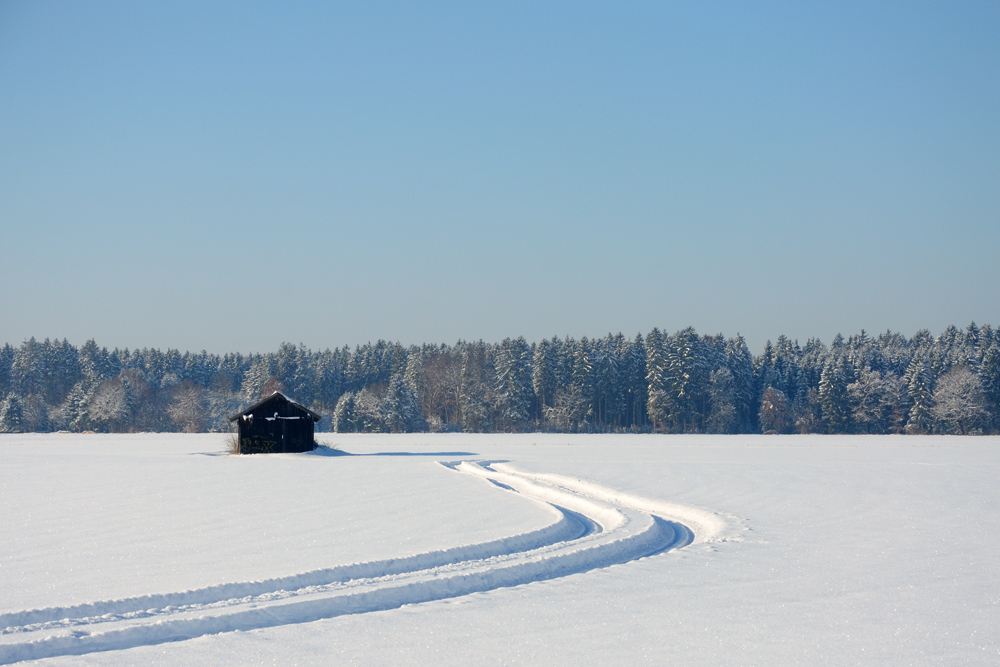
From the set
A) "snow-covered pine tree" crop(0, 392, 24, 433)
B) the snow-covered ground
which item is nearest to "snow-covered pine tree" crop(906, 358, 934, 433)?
the snow-covered ground

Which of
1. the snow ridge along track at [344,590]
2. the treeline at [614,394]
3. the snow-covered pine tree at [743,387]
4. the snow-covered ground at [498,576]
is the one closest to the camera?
the snow-covered ground at [498,576]

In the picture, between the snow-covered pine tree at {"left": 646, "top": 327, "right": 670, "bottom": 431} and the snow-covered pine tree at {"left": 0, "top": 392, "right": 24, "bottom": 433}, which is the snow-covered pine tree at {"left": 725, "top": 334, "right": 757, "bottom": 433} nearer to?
the snow-covered pine tree at {"left": 646, "top": 327, "right": 670, "bottom": 431}

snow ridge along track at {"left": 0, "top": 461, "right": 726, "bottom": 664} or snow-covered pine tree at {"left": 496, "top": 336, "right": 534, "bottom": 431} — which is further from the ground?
snow-covered pine tree at {"left": 496, "top": 336, "right": 534, "bottom": 431}

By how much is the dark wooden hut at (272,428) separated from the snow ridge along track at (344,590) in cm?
3454

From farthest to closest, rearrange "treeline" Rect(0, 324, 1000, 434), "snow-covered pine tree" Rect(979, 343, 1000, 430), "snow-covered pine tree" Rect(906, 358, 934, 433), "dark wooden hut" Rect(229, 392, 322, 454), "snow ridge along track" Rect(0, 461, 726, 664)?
1. "treeline" Rect(0, 324, 1000, 434)
2. "snow-covered pine tree" Rect(979, 343, 1000, 430)
3. "snow-covered pine tree" Rect(906, 358, 934, 433)
4. "dark wooden hut" Rect(229, 392, 322, 454)
5. "snow ridge along track" Rect(0, 461, 726, 664)

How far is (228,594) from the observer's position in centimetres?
1133

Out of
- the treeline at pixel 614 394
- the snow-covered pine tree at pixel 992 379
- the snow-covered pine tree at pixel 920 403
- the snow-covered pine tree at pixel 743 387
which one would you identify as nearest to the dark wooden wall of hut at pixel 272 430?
the treeline at pixel 614 394

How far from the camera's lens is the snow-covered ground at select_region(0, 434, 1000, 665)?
919 centimetres

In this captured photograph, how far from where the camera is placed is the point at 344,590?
→ 1157 cm

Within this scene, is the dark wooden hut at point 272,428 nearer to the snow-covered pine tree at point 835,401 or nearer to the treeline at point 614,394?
the treeline at point 614,394

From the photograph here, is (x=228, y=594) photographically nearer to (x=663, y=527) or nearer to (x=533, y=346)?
(x=663, y=527)

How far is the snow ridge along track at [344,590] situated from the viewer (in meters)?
9.37

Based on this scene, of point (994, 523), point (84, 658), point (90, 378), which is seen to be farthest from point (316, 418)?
point (90, 378)

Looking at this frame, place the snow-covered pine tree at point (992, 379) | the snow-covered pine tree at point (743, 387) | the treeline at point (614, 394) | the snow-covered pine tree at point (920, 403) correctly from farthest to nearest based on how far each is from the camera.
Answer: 1. the snow-covered pine tree at point (743, 387)
2. the treeline at point (614, 394)
3. the snow-covered pine tree at point (992, 379)
4. the snow-covered pine tree at point (920, 403)
